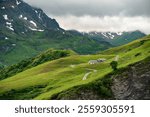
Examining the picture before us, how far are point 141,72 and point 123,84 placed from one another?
25.2 feet

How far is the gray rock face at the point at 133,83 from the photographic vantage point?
126312 mm

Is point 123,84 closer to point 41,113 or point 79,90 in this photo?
point 79,90

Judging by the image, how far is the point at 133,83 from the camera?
132 metres

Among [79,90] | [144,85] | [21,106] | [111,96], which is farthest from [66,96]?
[21,106]

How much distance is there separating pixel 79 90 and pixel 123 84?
1735 cm

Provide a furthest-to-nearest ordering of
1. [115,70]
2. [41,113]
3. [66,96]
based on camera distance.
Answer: [115,70] < [66,96] < [41,113]

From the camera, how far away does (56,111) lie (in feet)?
56.1

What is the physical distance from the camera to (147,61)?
137m

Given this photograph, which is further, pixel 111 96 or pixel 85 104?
pixel 111 96

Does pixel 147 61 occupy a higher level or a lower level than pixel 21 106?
higher

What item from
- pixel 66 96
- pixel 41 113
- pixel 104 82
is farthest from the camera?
pixel 104 82

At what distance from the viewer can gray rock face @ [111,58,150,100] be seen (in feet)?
414

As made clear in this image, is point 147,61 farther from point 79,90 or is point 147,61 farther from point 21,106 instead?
point 21,106

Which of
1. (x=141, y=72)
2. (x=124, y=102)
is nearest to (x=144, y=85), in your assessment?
(x=141, y=72)
